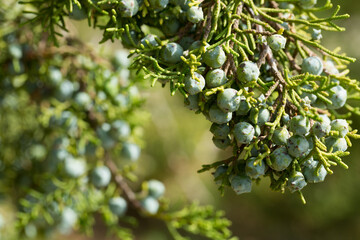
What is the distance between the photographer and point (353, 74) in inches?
140

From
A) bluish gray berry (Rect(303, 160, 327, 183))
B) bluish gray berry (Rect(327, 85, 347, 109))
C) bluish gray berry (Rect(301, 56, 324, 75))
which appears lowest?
bluish gray berry (Rect(303, 160, 327, 183))

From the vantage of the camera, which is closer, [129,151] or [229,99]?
[229,99]

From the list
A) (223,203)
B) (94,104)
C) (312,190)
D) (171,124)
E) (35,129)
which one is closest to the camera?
(94,104)

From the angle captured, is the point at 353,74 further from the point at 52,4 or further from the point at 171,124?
the point at 52,4

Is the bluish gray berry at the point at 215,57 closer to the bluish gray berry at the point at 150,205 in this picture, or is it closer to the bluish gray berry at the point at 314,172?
the bluish gray berry at the point at 314,172

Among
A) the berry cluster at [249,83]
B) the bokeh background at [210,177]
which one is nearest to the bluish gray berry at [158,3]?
the berry cluster at [249,83]

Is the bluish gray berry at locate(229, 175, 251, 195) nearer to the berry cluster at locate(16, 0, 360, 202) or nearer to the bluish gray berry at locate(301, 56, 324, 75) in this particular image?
the berry cluster at locate(16, 0, 360, 202)

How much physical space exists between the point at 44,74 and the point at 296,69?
3.00ft

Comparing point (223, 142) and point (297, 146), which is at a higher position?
point (223, 142)

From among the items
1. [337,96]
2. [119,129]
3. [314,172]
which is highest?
[119,129]

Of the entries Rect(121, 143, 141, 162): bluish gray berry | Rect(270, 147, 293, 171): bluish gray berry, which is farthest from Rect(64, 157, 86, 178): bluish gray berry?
Rect(270, 147, 293, 171): bluish gray berry

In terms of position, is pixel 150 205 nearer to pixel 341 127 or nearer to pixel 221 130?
pixel 221 130

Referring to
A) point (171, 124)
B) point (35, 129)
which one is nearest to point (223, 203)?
point (171, 124)

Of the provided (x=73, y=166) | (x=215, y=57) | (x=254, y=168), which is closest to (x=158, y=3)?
(x=215, y=57)
